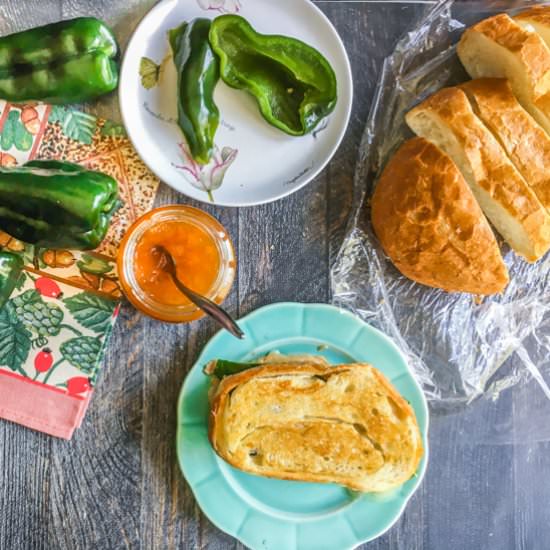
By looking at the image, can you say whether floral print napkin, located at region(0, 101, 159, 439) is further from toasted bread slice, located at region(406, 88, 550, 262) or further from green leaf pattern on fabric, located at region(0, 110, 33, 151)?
toasted bread slice, located at region(406, 88, 550, 262)

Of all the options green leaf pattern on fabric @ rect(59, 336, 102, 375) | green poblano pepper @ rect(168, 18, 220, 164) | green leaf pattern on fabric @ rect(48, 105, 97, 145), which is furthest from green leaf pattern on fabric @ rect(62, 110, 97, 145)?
green leaf pattern on fabric @ rect(59, 336, 102, 375)

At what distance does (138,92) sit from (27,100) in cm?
22

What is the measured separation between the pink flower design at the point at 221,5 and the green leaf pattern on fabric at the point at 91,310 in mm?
636

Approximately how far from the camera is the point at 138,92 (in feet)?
4.94

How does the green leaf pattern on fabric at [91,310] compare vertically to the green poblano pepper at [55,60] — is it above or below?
below

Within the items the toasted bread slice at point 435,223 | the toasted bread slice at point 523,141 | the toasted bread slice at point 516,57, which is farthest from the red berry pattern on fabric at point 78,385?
the toasted bread slice at point 516,57

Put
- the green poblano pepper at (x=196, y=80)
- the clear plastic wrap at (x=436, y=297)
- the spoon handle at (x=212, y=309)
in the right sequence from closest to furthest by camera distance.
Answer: the spoon handle at (x=212, y=309) → the green poblano pepper at (x=196, y=80) → the clear plastic wrap at (x=436, y=297)

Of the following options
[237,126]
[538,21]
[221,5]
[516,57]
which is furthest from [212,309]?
[538,21]

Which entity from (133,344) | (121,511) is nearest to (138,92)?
(133,344)

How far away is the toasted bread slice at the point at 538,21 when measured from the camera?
1.50m

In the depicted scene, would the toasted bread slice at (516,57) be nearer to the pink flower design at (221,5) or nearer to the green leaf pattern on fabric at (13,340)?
the pink flower design at (221,5)

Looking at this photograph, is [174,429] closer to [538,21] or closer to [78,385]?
[78,385]

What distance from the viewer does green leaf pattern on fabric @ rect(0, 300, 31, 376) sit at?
1.49 meters

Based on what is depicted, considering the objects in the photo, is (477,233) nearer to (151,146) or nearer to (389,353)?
(389,353)
